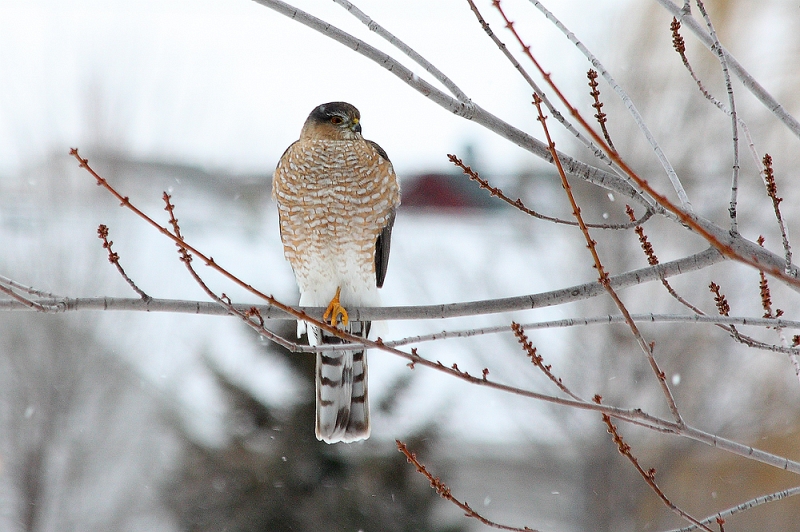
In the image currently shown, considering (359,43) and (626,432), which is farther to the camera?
(626,432)

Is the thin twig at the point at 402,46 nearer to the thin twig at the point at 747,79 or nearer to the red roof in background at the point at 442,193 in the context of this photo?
the thin twig at the point at 747,79

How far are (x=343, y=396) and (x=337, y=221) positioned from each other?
86 centimetres

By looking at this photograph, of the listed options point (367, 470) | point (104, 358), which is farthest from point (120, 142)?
point (367, 470)

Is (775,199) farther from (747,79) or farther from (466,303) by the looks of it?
(466,303)

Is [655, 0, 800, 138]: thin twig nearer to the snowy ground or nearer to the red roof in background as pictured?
the snowy ground

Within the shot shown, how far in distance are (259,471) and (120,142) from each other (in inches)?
327

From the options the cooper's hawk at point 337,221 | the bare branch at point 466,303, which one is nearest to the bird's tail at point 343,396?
the cooper's hawk at point 337,221

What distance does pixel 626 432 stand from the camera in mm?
9812

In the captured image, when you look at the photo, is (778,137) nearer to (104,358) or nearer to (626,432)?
(626,432)

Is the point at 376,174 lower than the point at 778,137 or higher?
lower

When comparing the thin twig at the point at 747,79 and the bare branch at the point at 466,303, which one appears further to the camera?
the bare branch at the point at 466,303

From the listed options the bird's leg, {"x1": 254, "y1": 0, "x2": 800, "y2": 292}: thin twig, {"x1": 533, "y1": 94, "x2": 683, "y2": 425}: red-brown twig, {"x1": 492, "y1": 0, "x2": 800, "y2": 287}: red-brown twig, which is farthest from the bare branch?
the bird's leg

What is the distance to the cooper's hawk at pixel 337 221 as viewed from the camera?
3791mm

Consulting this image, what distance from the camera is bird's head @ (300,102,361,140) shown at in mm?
3945
